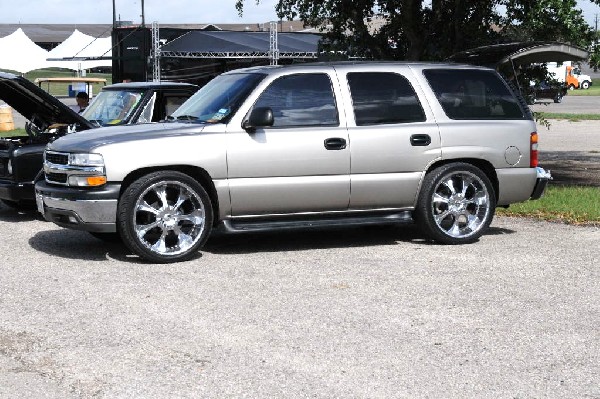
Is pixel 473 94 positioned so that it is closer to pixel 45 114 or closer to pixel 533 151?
pixel 533 151

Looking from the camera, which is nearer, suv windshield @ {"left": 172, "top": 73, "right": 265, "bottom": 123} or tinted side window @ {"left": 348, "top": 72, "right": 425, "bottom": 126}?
suv windshield @ {"left": 172, "top": 73, "right": 265, "bottom": 123}

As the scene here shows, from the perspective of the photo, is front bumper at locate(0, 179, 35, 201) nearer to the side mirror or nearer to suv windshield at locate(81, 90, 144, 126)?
suv windshield at locate(81, 90, 144, 126)

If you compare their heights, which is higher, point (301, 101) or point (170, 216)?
point (301, 101)

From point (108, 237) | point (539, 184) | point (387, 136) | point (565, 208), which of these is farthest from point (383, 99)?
point (565, 208)

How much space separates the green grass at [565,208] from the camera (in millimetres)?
11469

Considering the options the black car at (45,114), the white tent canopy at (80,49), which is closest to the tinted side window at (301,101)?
the black car at (45,114)

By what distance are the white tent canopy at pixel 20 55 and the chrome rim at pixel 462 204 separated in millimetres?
44829

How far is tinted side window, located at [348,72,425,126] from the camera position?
971 centimetres

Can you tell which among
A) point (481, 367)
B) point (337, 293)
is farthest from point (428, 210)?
point (481, 367)

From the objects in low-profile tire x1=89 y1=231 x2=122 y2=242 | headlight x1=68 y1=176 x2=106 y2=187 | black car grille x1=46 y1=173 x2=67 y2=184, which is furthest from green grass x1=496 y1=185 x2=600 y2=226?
black car grille x1=46 y1=173 x2=67 y2=184

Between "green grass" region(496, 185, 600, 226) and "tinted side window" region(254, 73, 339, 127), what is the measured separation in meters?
3.38

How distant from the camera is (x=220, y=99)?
31.6 ft

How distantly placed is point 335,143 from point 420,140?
89 cm

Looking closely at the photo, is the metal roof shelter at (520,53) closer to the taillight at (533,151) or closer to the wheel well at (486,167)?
the taillight at (533,151)
